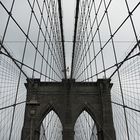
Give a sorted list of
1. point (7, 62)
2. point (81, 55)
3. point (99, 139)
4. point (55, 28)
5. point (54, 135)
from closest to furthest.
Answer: point (7, 62)
point (99, 139)
point (55, 28)
point (81, 55)
point (54, 135)

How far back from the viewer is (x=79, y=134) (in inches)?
1358

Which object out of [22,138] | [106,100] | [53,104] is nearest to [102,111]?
[106,100]

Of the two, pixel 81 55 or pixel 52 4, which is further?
pixel 81 55

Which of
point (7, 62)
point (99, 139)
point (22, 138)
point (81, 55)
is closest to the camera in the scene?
point (7, 62)

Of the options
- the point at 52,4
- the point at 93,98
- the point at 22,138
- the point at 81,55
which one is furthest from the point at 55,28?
the point at 22,138

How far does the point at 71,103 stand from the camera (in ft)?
64.8

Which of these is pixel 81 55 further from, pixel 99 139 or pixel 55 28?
pixel 99 139

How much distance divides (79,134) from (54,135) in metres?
3.70

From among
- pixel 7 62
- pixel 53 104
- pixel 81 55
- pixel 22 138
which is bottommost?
pixel 22 138

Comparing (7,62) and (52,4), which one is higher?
(52,4)

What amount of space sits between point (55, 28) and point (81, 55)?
605 centimetres

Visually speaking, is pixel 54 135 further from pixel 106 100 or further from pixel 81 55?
pixel 106 100

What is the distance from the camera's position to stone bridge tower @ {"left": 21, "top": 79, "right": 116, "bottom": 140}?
61.3 feet

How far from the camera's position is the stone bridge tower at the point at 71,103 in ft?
61.3
